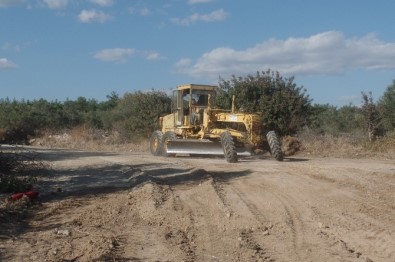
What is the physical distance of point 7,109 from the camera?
2047 inches

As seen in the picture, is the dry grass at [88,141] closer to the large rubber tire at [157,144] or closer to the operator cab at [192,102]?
the large rubber tire at [157,144]

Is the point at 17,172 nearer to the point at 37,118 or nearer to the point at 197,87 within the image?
the point at 197,87

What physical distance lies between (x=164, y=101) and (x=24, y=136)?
11.3 m

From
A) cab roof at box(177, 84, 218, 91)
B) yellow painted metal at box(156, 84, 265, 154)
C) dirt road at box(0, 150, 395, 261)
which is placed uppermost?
cab roof at box(177, 84, 218, 91)

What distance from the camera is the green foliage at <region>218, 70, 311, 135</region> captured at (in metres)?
31.3

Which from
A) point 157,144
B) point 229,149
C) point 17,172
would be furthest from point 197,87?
point 17,172

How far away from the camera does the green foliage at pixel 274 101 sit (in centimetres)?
3131

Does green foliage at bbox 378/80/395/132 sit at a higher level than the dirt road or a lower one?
higher

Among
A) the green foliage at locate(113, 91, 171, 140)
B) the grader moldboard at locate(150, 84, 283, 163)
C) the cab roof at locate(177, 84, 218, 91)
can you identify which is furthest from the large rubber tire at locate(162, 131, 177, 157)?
the green foliage at locate(113, 91, 171, 140)

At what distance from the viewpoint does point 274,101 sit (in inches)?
1233

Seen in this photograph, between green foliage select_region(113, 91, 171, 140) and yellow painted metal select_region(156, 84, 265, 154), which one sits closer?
yellow painted metal select_region(156, 84, 265, 154)

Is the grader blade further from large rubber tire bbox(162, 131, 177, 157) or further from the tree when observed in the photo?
the tree

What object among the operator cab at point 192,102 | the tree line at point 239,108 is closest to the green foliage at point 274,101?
the tree line at point 239,108

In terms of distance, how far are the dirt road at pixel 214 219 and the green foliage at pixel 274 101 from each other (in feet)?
49.3
